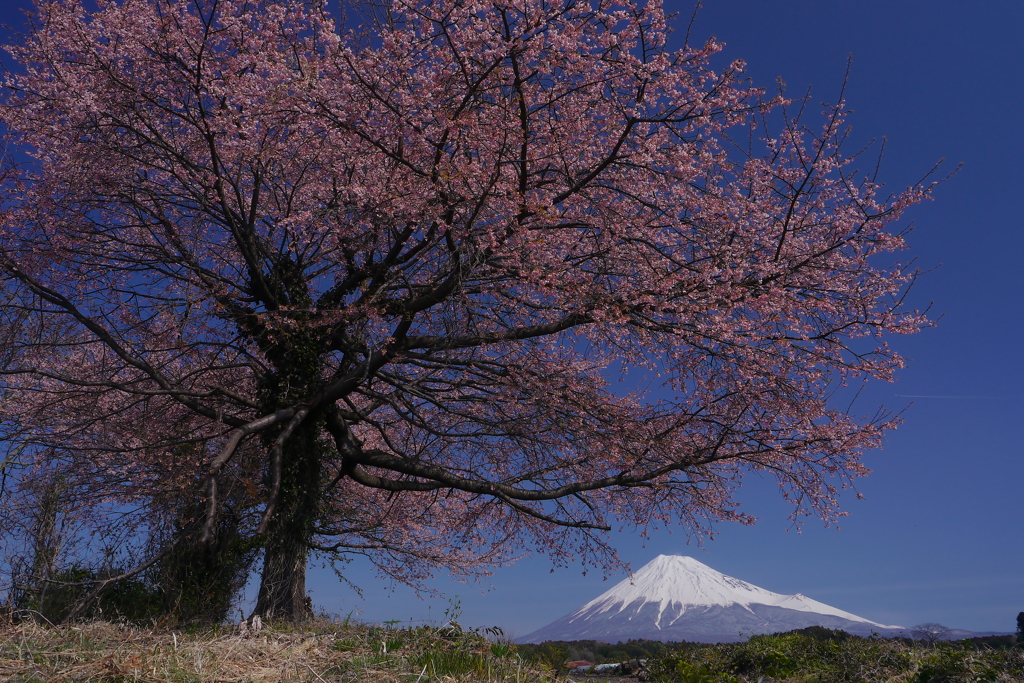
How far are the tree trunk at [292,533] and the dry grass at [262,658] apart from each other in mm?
4182

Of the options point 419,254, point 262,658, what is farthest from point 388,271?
point 262,658

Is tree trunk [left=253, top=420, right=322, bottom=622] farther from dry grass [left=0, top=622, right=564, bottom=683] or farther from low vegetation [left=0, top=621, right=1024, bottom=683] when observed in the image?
dry grass [left=0, top=622, right=564, bottom=683]

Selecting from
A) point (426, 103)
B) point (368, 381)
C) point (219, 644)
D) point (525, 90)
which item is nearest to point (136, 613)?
point (368, 381)

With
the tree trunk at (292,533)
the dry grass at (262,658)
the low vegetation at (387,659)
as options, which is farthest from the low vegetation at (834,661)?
the tree trunk at (292,533)

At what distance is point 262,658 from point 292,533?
599cm

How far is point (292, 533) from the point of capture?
10.5 metres

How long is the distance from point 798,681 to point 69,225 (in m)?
11.5

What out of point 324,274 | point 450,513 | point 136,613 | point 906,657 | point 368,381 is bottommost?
point 136,613

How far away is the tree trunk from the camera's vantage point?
33.0 feet

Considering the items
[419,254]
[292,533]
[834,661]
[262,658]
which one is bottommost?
[262,658]

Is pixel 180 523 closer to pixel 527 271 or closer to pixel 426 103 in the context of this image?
pixel 527 271

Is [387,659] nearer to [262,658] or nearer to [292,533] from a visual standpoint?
[262,658]

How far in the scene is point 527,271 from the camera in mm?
8898

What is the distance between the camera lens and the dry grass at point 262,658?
4344mm
